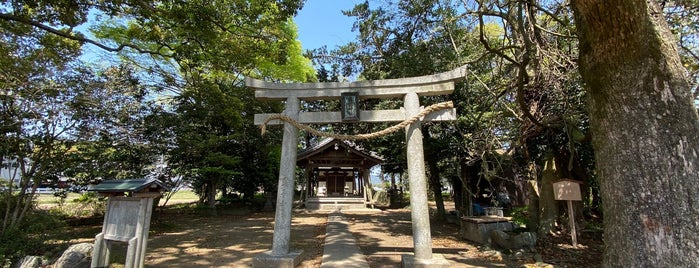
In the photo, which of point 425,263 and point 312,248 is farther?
point 312,248

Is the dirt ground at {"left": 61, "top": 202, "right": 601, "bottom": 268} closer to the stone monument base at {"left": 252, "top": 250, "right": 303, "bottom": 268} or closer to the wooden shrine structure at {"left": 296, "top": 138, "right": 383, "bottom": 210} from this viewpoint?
the stone monument base at {"left": 252, "top": 250, "right": 303, "bottom": 268}

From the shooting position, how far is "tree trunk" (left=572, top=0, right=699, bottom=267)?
104 inches

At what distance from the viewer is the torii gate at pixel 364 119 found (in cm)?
497

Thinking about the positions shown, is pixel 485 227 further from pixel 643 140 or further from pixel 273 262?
pixel 643 140

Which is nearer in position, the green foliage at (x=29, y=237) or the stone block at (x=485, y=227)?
the green foliage at (x=29, y=237)

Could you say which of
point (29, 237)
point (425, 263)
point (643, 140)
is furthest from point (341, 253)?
point (29, 237)

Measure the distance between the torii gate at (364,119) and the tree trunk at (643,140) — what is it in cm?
228

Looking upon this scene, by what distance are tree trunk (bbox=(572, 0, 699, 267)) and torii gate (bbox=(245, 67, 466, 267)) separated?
89.6 inches

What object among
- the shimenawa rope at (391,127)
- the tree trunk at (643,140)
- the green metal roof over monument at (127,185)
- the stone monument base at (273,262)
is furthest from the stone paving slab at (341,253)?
the tree trunk at (643,140)

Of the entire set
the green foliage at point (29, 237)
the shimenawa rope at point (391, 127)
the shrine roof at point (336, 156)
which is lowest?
the green foliage at point (29, 237)

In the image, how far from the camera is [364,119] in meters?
5.61

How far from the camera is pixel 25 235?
588cm

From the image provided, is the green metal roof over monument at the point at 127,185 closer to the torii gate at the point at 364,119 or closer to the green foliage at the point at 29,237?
the torii gate at the point at 364,119

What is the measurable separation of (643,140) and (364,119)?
3.63 metres
